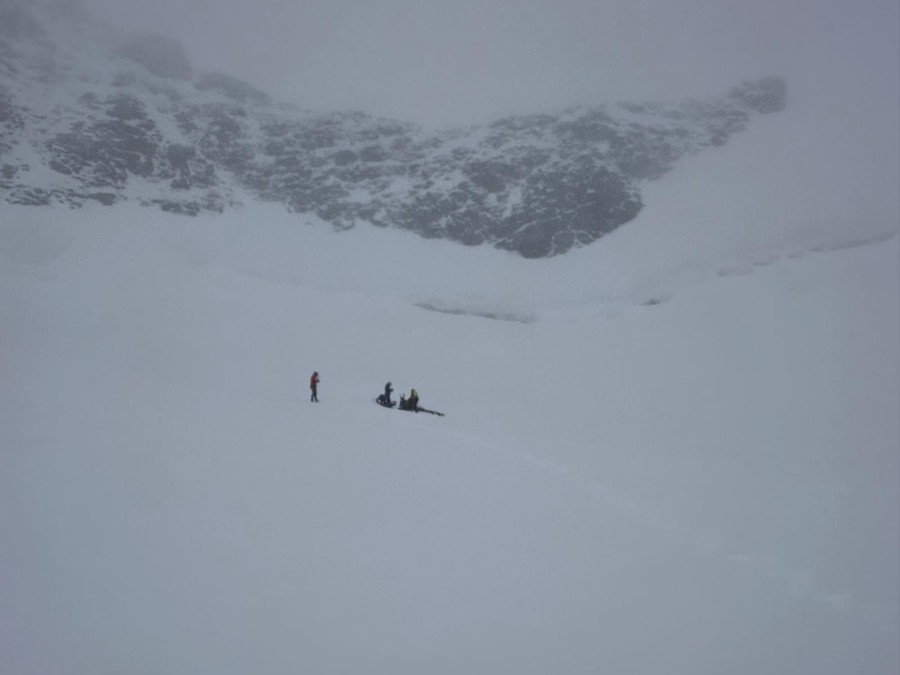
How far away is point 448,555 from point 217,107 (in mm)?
63104

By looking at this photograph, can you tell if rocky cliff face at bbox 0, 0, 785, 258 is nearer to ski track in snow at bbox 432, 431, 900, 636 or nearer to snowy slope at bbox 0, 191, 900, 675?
snowy slope at bbox 0, 191, 900, 675

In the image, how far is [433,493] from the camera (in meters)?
10.2

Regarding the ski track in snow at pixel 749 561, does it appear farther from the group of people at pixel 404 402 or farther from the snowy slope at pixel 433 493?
the group of people at pixel 404 402

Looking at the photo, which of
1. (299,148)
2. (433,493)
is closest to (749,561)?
(433,493)

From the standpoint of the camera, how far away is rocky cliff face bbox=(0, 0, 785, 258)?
151ft

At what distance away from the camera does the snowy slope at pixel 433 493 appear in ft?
20.2

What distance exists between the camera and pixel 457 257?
47.6 metres

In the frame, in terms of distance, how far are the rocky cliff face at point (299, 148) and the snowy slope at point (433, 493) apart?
54.9 feet

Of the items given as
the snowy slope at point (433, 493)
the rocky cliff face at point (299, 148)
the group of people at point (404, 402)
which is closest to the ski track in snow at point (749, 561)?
the snowy slope at point (433, 493)

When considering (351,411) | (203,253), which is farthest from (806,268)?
(203,253)

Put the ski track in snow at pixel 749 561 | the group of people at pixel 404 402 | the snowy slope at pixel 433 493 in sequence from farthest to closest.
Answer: the group of people at pixel 404 402 → the ski track in snow at pixel 749 561 → the snowy slope at pixel 433 493

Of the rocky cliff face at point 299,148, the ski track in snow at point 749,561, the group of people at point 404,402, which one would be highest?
the rocky cliff face at point 299,148

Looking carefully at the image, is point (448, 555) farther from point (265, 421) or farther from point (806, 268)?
point (806, 268)

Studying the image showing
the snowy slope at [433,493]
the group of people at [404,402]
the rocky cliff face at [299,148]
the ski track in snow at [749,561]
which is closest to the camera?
the snowy slope at [433,493]
